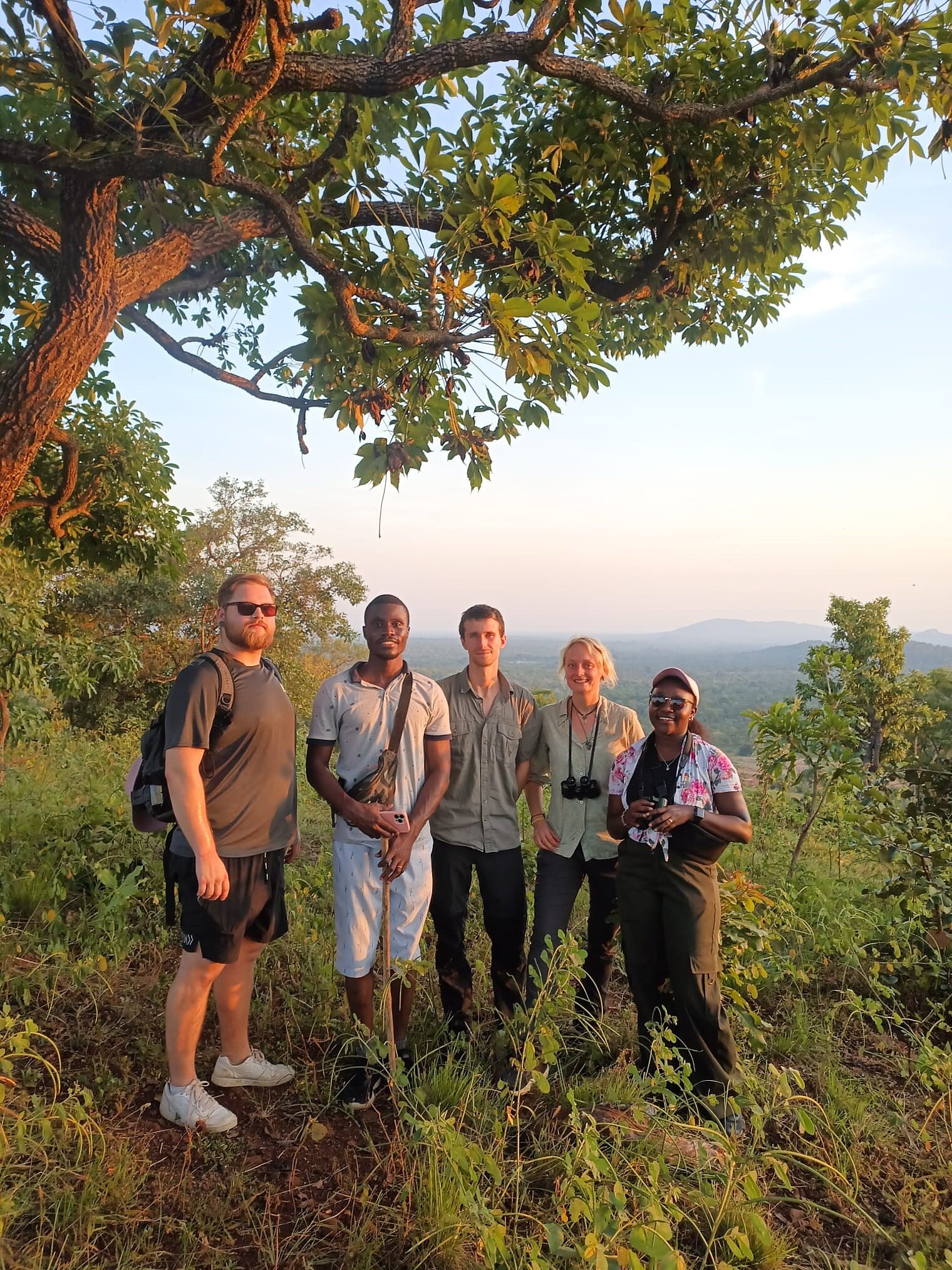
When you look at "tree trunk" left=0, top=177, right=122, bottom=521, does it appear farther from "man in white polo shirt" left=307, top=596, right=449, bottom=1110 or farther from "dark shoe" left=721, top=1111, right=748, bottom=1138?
"dark shoe" left=721, top=1111, right=748, bottom=1138

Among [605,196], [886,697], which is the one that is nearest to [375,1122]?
[605,196]

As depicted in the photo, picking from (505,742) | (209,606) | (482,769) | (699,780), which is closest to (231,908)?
(482,769)

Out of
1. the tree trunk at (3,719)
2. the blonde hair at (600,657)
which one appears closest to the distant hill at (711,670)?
the blonde hair at (600,657)

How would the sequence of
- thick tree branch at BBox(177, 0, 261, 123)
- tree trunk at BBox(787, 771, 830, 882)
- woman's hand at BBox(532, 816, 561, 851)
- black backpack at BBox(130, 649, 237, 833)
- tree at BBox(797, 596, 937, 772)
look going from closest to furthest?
black backpack at BBox(130, 649, 237, 833) → thick tree branch at BBox(177, 0, 261, 123) → woman's hand at BBox(532, 816, 561, 851) → tree trunk at BBox(787, 771, 830, 882) → tree at BBox(797, 596, 937, 772)

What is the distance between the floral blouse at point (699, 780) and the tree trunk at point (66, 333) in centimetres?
321

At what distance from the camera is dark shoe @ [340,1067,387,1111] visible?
2.92m

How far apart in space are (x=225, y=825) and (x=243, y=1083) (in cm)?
116

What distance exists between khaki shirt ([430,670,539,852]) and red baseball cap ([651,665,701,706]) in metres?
0.70

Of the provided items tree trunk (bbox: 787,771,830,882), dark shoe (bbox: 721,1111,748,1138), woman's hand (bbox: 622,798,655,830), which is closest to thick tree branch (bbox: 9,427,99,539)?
woman's hand (bbox: 622,798,655,830)

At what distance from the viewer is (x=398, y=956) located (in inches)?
123

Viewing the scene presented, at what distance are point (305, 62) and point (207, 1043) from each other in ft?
14.2

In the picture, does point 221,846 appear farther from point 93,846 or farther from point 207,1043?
point 93,846

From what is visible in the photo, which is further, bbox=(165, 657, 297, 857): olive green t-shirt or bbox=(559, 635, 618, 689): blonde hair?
bbox=(559, 635, 618, 689): blonde hair

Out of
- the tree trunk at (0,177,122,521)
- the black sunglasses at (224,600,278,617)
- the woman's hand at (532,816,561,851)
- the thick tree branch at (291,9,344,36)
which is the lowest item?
the woman's hand at (532,816,561,851)
